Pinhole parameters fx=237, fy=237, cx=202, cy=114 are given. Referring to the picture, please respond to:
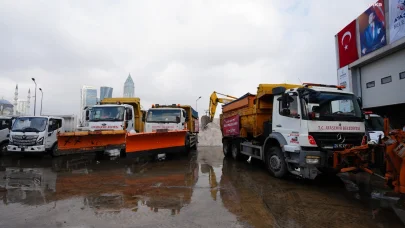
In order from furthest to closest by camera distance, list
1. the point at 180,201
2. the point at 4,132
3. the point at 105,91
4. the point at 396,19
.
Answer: the point at 105,91, the point at 4,132, the point at 396,19, the point at 180,201

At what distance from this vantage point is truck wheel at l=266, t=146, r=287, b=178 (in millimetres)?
6648

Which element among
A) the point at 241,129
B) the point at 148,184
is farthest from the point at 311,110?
the point at 148,184

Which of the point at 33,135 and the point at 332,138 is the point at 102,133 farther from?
the point at 332,138

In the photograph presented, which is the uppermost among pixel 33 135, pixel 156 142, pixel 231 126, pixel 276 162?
pixel 231 126

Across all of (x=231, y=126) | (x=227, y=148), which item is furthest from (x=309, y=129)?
(x=227, y=148)

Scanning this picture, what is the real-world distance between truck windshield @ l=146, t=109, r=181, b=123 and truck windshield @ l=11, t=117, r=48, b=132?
4940mm

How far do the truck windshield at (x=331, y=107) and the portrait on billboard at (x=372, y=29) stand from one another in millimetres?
8691

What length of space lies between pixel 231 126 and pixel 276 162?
14.1 feet

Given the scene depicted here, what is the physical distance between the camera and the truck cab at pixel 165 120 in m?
11.5

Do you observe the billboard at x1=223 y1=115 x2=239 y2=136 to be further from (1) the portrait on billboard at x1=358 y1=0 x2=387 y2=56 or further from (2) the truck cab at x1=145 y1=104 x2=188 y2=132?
(1) the portrait on billboard at x1=358 y1=0 x2=387 y2=56

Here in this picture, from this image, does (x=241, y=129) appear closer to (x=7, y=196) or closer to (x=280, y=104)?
(x=280, y=104)

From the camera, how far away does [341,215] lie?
420 cm

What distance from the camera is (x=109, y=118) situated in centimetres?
1077

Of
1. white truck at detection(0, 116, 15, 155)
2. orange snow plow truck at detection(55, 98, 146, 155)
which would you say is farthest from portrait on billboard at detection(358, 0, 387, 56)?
white truck at detection(0, 116, 15, 155)
